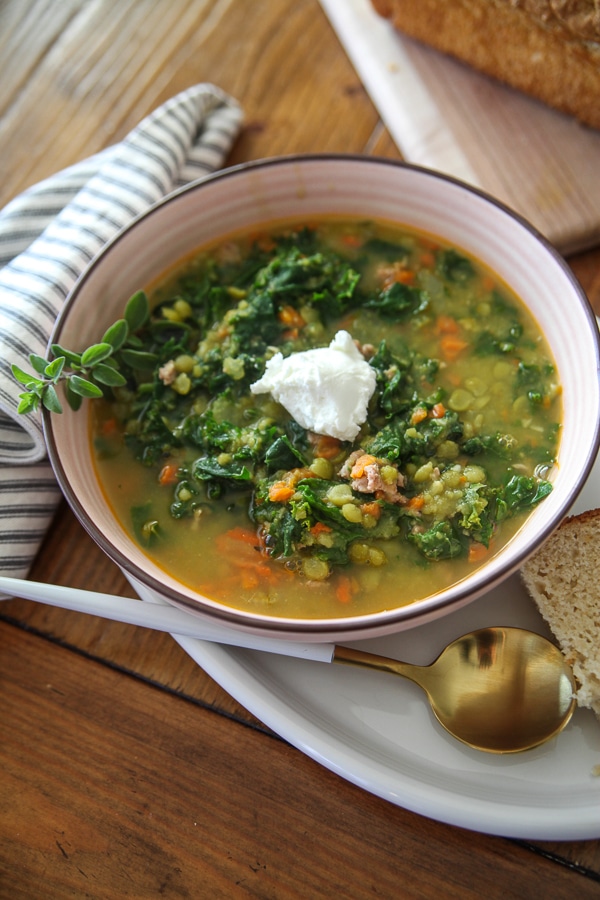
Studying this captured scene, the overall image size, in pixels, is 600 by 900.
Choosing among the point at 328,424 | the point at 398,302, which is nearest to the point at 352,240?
the point at 398,302

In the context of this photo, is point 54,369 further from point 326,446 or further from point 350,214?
point 350,214

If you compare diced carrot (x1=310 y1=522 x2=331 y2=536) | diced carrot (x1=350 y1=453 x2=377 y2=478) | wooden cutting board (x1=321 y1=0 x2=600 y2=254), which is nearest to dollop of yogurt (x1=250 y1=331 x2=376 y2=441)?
diced carrot (x1=350 y1=453 x2=377 y2=478)

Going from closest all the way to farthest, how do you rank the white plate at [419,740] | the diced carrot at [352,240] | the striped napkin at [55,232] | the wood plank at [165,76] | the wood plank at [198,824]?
the white plate at [419,740] < the wood plank at [198,824] < the striped napkin at [55,232] < the diced carrot at [352,240] < the wood plank at [165,76]

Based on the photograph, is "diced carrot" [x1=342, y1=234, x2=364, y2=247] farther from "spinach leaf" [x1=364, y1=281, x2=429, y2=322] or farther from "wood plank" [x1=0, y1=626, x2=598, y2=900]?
"wood plank" [x1=0, y1=626, x2=598, y2=900]

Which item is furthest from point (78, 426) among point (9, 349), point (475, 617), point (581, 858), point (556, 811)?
point (581, 858)

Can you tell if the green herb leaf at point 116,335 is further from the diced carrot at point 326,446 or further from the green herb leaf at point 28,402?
the diced carrot at point 326,446

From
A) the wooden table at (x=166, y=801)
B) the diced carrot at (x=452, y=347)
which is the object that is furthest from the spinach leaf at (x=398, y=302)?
the wooden table at (x=166, y=801)
